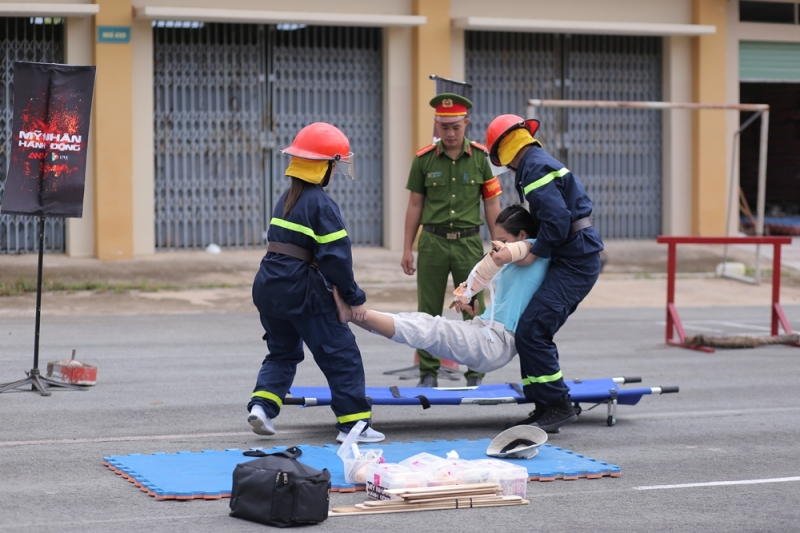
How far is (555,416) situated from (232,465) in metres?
2.19

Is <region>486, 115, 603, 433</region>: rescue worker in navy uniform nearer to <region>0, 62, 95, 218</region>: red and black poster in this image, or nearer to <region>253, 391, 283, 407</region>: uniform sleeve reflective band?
<region>253, 391, 283, 407</region>: uniform sleeve reflective band

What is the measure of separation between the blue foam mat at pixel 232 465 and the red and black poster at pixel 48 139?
2.89 m

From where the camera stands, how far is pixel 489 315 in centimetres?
770

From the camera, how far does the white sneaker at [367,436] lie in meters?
7.15

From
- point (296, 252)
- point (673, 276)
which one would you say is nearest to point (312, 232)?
point (296, 252)

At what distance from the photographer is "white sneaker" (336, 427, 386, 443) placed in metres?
7.15

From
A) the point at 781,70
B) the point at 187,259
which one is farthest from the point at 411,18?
the point at 781,70

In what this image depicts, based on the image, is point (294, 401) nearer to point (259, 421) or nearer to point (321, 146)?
point (259, 421)

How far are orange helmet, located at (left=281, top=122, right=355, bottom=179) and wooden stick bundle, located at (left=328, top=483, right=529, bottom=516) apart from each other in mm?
2066

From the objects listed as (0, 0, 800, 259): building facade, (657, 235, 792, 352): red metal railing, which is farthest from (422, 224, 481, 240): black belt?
(0, 0, 800, 259): building facade

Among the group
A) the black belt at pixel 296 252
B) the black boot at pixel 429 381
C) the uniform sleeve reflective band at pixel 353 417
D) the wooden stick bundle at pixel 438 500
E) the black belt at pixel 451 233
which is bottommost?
the wooden stick bundle at pixel 438 500

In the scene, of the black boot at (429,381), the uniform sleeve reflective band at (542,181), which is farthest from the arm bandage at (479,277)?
the black boot at (429,381)

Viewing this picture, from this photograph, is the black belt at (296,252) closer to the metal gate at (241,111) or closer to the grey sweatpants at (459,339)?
the grey sweatpants at (459,339)

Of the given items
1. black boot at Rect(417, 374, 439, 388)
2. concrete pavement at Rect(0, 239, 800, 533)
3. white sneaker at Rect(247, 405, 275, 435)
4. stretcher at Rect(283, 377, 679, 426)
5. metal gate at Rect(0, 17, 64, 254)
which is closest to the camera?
concrete pavement at Rect(0, 239, 800, 533)
